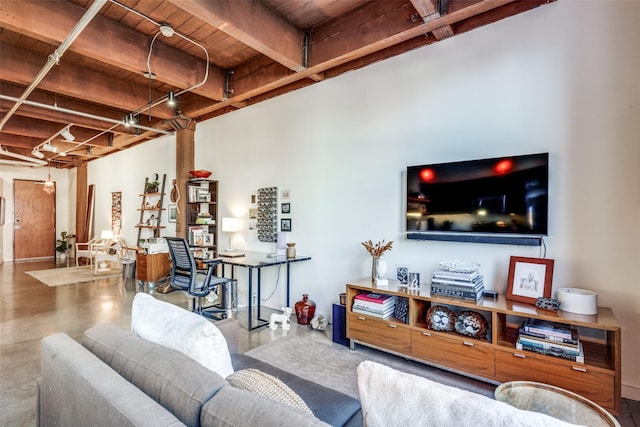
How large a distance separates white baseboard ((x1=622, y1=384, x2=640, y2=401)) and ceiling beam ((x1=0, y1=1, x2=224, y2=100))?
16.7 ft

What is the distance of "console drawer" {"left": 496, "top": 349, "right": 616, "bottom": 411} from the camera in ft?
6.21

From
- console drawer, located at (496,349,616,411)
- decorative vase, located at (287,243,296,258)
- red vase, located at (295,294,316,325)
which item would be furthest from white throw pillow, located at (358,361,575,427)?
decorative vase, located at (287,243,296,258)

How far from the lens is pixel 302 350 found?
9.90 feet

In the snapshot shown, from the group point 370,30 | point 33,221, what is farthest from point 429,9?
point 33,221

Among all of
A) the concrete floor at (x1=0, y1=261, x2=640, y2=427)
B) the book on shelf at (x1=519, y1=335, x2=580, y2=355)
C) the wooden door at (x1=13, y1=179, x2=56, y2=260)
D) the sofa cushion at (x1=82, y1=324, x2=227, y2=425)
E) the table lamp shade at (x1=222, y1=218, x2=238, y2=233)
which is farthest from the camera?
the wooden door at (x1=13, y1=179, x2=56, y2=260)

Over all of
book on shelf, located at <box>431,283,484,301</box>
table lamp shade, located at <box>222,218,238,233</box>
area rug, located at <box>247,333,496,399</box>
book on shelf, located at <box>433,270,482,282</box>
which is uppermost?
table lamp shade, located at <box>222,218,238,233</box>

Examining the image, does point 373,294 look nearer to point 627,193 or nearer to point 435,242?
point 435,242

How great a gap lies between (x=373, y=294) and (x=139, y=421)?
7.95ft

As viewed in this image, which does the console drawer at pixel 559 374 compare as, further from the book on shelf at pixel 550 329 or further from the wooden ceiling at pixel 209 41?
the wooden ceiling at pixel 209 41

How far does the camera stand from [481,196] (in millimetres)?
2707

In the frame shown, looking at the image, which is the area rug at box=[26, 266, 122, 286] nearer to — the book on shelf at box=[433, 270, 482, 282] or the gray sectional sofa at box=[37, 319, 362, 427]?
the gray sectional sofa at box=[37, 319, 362, 427]

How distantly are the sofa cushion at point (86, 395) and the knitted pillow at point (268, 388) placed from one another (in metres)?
0.29

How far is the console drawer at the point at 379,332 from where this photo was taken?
8.73 feet

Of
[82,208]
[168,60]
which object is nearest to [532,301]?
[168,60]
